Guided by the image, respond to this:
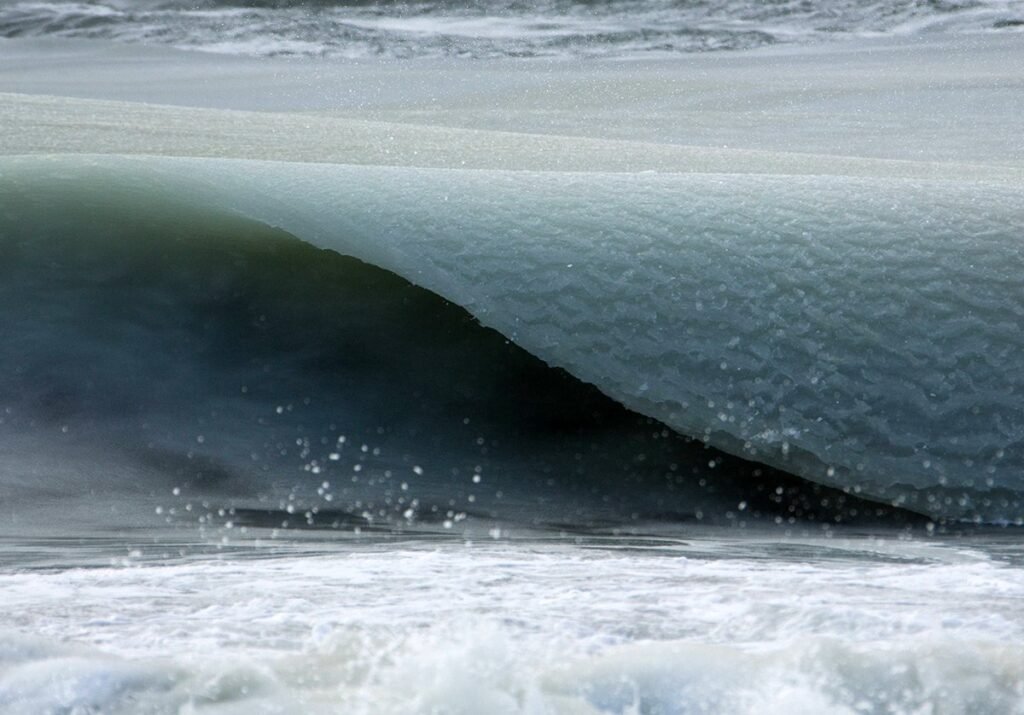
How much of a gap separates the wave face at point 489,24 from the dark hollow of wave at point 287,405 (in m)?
2.69

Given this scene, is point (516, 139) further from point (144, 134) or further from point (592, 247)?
point (592, 247)

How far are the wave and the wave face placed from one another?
8.89 feet

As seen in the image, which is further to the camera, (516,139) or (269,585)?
(516,139)

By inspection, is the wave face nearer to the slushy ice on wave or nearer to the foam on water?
the slushy ice on wave

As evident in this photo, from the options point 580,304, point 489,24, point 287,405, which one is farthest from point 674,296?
point 489,24

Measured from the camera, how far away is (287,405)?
1.35 meters

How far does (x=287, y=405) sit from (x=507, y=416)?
209 millimetres

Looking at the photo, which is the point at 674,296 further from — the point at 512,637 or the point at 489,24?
the point at 489,24

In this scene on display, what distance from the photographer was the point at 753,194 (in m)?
1.41

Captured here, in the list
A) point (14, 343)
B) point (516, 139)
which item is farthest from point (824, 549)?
point (516, 139)

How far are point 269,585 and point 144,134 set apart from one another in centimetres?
111

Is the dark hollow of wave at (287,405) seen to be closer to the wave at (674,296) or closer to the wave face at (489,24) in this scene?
the wave at (674,296)

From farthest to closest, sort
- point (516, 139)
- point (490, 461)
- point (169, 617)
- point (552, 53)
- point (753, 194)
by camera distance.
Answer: point (552, 53)
point (516, 139)
point (753, 194)
point (490, 461)
point (169, 617)

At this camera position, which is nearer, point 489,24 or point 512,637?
point 512,637
